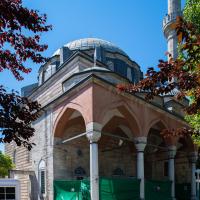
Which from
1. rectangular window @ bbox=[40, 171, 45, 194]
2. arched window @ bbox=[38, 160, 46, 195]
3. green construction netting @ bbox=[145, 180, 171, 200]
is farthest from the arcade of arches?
rectangular window @ bbox=[40, 171, 45, 194]

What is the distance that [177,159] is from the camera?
20.1m

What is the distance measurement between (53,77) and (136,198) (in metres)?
8.14

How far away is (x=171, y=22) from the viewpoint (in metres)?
23.3

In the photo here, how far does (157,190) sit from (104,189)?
125 inches

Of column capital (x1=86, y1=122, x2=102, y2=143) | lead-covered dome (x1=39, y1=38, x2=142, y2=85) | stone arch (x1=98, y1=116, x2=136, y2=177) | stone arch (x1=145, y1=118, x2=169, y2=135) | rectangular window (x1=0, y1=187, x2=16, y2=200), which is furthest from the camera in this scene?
lead-covered dome (x1=39, y1=38, x2=142, y2=85)

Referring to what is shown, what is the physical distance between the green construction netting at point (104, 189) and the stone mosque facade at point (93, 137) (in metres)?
0.38

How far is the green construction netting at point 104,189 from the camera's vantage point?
12133 millimetres

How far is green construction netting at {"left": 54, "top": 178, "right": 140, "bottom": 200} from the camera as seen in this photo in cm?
1213

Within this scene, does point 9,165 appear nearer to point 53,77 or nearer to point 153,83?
point 53,77

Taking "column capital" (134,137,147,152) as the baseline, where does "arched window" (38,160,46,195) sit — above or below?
below

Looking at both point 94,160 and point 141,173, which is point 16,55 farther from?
point 141,173

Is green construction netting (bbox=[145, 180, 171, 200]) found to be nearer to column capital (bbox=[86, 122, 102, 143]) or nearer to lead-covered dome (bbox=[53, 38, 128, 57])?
column capital (bbox=[86, 122, 102, 143])

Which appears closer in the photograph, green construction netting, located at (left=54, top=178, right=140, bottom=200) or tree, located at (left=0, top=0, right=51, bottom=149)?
tree, located at (left=0, top=0, right=51, bottom=149)

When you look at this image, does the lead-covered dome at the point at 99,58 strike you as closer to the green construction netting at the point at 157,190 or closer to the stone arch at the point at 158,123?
the stone arch at the point at 158,123
